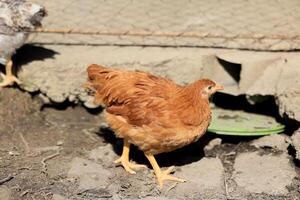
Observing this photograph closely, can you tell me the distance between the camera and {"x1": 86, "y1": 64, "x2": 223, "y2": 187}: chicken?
457cm

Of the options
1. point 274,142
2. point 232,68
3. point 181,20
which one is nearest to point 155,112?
point 274,142

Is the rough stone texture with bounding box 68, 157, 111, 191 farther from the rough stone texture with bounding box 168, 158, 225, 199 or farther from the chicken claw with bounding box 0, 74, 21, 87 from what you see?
the chicken claw with bounding box 0, 74, 21, 87

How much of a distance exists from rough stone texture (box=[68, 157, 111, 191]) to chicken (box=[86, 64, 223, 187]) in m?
0.23

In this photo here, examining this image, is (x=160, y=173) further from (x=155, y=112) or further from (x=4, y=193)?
(x=4, y=193)

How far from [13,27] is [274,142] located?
8.02 feet

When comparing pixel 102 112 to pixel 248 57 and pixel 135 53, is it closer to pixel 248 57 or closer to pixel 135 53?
pixel 135 53

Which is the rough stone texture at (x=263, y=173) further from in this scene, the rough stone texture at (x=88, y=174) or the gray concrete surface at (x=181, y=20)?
the gray concrete surface at (x=181, y=20)

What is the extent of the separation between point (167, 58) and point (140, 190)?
1365 millimetres

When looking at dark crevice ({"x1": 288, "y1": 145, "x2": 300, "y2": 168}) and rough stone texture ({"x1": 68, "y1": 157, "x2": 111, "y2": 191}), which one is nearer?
rough stone texture ({"x1": 68, "y1": 157, "x2": 111, "y2": 191})

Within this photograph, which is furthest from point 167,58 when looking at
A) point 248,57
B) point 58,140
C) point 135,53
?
point 58,140

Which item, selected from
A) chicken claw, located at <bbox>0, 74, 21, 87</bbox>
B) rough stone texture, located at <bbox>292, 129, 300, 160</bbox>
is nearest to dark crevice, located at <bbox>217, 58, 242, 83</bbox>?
rough stone texture, located at <bbox>292, 129, 300, 160</bbox>

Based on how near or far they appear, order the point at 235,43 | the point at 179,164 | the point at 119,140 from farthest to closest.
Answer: the point at 235,43 → the point at 119,140 → the point at 179,164

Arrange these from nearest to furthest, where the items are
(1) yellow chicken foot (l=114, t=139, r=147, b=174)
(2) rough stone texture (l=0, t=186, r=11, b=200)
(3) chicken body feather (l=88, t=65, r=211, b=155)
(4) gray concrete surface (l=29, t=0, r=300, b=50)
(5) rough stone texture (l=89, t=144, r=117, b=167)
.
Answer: (2) rough stone texture (l=0, t=186, r=11, b=200) → (3) chicken body feather (l=88, t=65, r=211, b=155) → (1) yellow chicken foot (l=114, t=139, r=147, b=174) → (5) rough stone texture (l=89, t=144, r=117, b=167) → (4) gray concrete surface (l=29, t=0, r=300, b=50)

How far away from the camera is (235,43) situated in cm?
573
